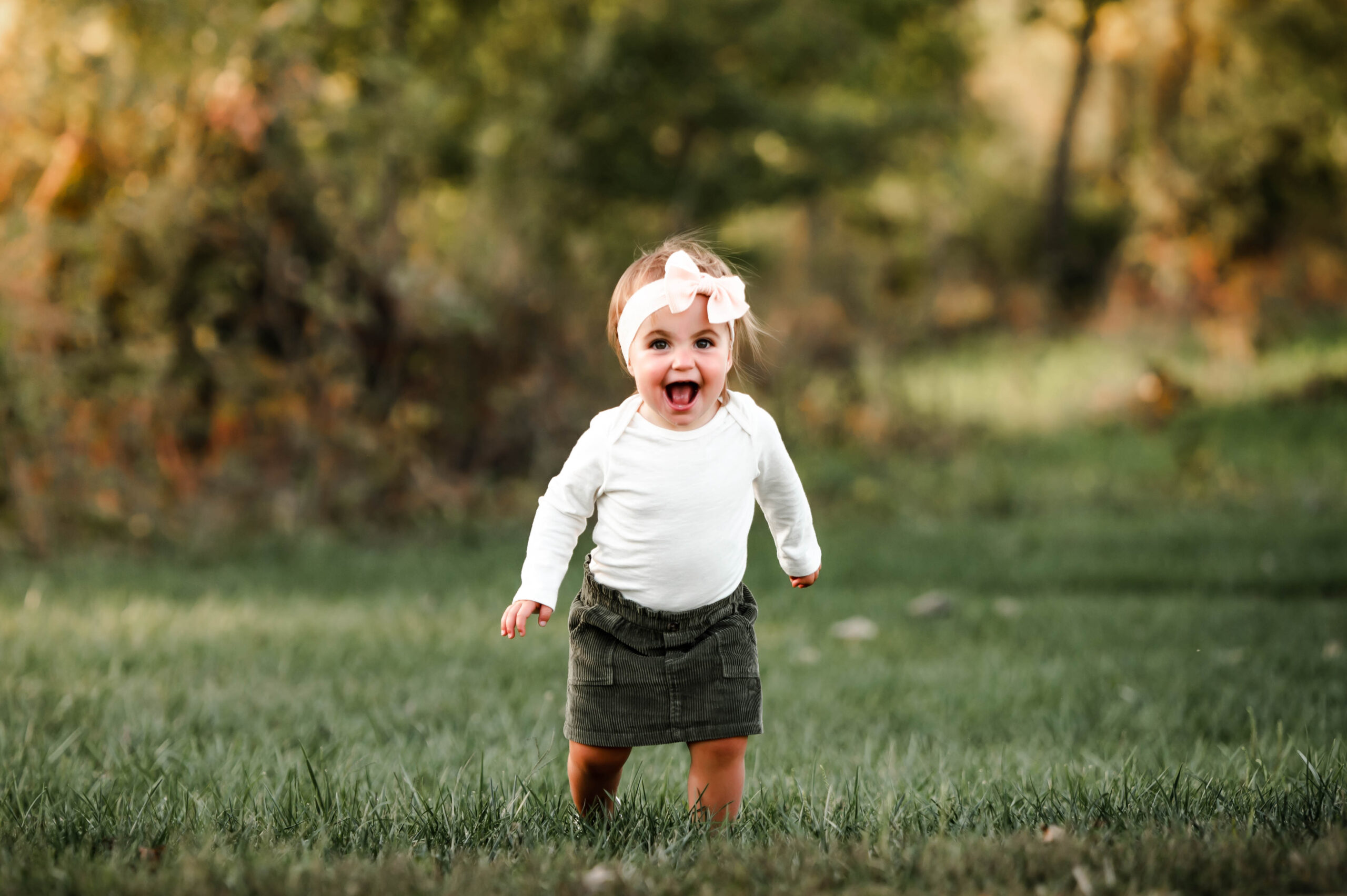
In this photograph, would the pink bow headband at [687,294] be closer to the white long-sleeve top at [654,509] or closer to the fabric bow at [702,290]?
the fabric bow at [702,290]

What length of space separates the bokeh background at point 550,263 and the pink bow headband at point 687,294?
32.2 inches

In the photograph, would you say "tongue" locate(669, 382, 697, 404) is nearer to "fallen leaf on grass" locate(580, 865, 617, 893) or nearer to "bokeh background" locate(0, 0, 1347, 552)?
"bokeh background" locate(0, 0, 1347, 552)

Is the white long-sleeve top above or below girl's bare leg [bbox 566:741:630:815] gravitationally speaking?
above

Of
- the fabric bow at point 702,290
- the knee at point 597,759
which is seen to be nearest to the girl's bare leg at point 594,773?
the knee at point 597,759

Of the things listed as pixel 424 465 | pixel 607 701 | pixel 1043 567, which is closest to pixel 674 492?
pixel 607 701

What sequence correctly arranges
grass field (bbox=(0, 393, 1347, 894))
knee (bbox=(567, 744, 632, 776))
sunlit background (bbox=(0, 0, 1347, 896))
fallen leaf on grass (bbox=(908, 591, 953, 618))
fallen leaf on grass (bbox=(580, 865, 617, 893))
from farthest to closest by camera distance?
fallen leaf on grass (bbox=(908, 591, 953, 618)), knee (bbox=(567, 744, 632, 776)), sunlit background (bbox=(0, 0, 1347, 896)), grass field (bbox=(0, 393, 1347, 894)), fallen leaf on grass (bbox=(580, 865, 617, 893))

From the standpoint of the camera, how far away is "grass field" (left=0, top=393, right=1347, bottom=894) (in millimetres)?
2348

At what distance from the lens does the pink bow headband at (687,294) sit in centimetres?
279

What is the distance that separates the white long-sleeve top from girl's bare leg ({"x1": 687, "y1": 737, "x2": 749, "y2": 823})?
0.33 m

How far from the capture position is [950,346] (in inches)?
782

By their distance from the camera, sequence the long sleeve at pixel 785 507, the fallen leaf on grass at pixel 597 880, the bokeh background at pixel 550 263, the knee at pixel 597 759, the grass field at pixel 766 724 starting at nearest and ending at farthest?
the fallen leaf on grass at pixel 597 880, the grass field at pixel 766 724, the knee at pixel 597 759, the long sleeve at pixel 785 507, the bokeh background at pixel 550 263

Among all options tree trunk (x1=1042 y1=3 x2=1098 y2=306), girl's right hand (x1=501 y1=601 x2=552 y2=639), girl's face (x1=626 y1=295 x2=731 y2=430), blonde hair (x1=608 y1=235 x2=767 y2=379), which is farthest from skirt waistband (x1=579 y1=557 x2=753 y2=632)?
tree trunk (x1=1042 y1=3 x2=1098 y2=306)

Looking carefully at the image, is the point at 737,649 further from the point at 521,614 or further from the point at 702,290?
the point at 702,290

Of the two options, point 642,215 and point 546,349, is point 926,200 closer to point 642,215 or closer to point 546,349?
point 642,215
